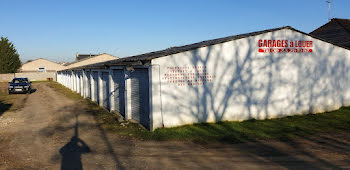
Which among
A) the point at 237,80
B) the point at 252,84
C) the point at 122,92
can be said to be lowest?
the point at 122,92

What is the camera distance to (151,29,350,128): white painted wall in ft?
35.9

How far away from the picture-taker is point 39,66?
259ft

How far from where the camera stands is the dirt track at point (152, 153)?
269 inches

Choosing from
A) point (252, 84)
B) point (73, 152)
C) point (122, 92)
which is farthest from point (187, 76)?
point (73, 152)

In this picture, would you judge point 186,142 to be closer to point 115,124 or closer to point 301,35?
point 115,124

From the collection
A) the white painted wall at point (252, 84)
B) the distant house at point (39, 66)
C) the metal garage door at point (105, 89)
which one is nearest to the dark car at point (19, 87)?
the metal garage door at point (105, 89)

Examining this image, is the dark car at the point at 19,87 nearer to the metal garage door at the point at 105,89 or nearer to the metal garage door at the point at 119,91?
the metal garage door at the point at 105,89

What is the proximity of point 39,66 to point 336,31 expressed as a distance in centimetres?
7749

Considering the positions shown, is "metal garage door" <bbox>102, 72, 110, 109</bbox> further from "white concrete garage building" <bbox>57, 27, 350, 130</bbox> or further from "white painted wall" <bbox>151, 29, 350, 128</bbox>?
"white painted wall" <bbox>151, 29, 350, 128</bbox>

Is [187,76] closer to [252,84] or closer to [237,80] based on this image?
[237,80]

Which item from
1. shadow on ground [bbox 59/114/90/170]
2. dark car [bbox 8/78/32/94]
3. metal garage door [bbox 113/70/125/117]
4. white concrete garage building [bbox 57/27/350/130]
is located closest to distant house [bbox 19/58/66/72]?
dark car [bbox 8/78/32/94]

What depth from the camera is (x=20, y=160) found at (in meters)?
7.46

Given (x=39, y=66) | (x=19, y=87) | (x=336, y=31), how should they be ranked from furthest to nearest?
(x=39, y=66) → (x=19, y=87) → (x=336, y=31)

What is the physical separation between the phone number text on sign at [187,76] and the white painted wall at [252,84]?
14 cm
